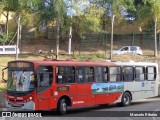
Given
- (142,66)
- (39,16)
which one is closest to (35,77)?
(142,66)

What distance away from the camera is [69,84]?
1917cm

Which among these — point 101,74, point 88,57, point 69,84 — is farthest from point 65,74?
point 88,57

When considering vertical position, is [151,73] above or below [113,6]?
below

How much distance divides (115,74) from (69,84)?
434 cm

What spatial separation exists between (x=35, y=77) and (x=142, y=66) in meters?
9.40

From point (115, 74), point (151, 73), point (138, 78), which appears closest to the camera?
point (115, 74)

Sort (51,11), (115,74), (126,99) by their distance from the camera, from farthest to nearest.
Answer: (51,11), (126,99), (115,74)

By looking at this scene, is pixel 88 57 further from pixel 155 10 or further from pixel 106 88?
pixel 106 88

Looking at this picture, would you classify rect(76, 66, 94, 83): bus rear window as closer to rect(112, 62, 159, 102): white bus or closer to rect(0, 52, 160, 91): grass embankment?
rect(112, 62, 159, 102): white bus

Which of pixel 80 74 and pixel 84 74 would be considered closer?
pixel 80 74

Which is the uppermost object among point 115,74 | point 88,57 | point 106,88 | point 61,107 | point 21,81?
point 88,57

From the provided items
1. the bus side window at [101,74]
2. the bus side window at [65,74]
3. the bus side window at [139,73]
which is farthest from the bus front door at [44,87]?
the bus side window at [139,73]

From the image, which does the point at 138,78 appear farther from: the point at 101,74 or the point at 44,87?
the point at 44,87

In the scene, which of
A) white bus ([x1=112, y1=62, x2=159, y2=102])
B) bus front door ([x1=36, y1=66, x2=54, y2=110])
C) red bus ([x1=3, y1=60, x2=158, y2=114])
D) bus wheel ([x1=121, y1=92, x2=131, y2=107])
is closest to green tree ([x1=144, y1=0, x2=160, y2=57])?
white bus ([x1=112, y1=62, x2=159, y2=102])
